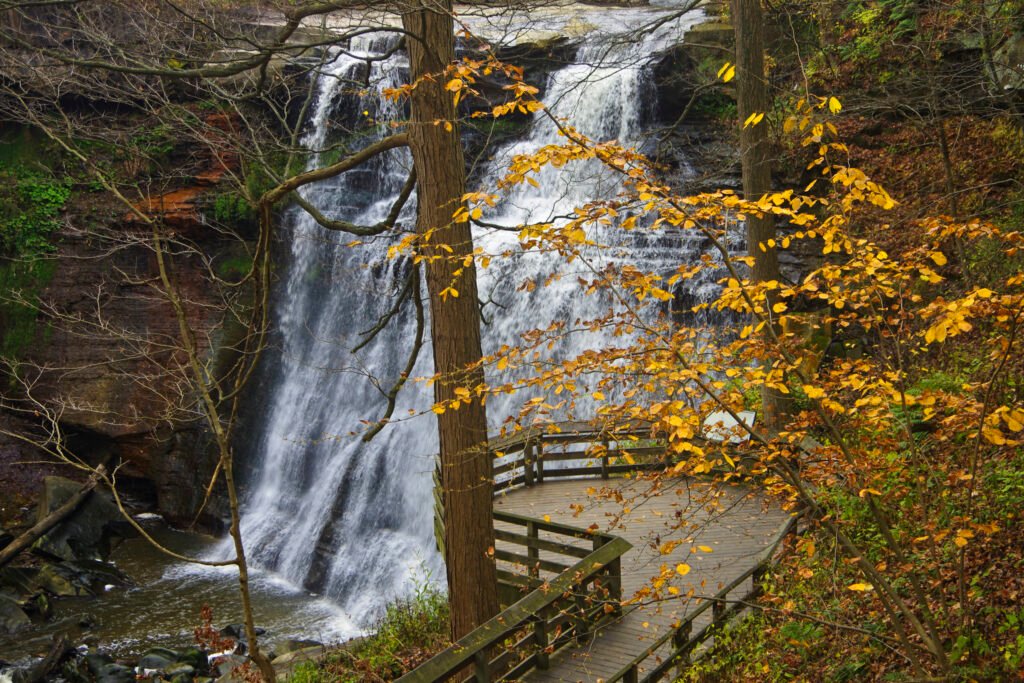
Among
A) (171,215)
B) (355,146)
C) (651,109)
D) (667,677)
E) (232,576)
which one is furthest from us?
(355,146)

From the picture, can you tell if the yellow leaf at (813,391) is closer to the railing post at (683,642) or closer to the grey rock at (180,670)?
the railing post at (683,642)

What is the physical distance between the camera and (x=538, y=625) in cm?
825

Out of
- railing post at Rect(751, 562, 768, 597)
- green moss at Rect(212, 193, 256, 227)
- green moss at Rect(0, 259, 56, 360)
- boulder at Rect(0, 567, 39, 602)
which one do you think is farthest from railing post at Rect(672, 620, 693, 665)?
green moss at Rect(0, 259, 56, 360)

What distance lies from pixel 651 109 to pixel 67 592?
1610 cm

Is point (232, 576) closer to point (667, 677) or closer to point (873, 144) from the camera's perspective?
point (667, 677)

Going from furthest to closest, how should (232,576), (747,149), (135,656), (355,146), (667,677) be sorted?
(355,146), (232,576), (135,656), (747,149), (667,677)

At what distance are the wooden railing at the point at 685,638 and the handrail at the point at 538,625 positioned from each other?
0.57m

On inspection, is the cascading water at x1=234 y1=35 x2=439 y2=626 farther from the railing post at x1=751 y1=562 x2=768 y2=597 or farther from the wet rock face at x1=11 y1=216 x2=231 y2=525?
the railing post at x1=751 y1=562 x2=768 y2=597

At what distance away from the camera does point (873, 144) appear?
15805mm

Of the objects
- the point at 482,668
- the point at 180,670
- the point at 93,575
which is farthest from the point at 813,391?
the point at 93,575

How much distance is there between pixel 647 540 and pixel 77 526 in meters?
13.3

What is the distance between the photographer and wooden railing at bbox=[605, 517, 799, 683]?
767 centimetres

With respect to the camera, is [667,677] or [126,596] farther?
[126,596]

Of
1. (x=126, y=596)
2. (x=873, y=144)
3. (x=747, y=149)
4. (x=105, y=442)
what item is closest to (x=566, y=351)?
(x=747, y=149)
